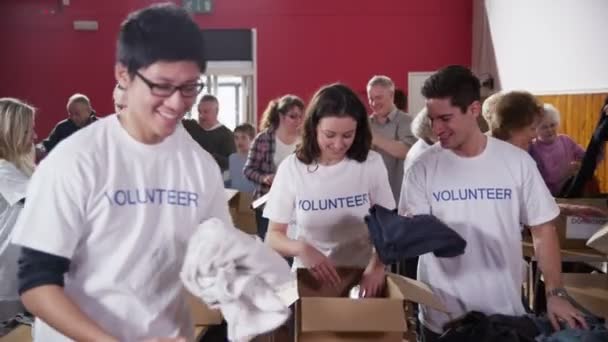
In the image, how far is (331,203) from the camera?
79.3 inches

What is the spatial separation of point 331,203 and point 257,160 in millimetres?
1828

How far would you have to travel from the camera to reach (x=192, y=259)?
1.09 m

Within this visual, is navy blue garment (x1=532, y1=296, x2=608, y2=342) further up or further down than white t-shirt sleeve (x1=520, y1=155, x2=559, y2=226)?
further down

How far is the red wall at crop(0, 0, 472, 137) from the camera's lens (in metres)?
8.15

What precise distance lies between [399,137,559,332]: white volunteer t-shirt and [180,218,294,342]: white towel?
74 cm

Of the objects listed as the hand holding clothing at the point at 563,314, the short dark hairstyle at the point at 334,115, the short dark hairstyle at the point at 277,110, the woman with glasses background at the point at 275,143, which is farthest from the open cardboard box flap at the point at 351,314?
the short dark hairstyle at the point at 277,110

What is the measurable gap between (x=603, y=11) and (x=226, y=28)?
14.9ft

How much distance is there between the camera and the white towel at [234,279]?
108 centimetres

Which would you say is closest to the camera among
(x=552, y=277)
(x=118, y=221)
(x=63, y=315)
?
(x=63, y=315)

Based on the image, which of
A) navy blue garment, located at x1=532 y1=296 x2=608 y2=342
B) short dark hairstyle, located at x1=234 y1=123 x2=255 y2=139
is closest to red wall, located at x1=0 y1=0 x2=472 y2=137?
short dark hairstyle, located at x1=234 y1=123 x2=255 y2=139

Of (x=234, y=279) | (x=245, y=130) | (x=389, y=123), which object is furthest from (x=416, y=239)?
(x=245, y=130)

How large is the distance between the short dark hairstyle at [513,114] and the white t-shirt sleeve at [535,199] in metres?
0.70

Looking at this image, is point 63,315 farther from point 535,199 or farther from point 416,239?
point 535,199

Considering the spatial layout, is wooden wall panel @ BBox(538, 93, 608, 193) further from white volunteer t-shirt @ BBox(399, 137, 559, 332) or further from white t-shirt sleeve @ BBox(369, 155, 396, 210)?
white volunteer t-shirt @ BBox(399, 137, 559, 332)
